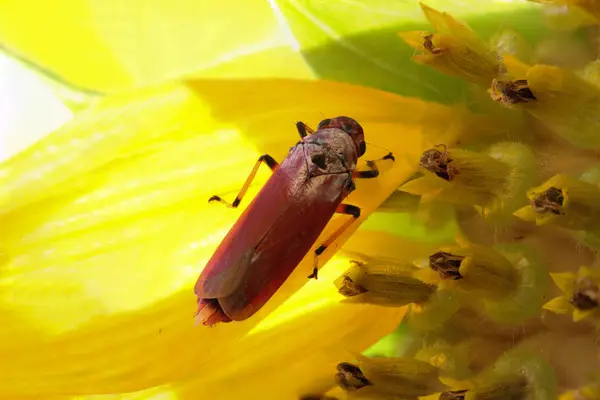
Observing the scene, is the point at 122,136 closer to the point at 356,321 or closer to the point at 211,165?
the point at 211,165

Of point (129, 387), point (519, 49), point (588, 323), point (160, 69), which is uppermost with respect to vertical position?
point (160, 69)

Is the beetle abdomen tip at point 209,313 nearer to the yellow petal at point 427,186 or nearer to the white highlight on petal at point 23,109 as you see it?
the yellow petal at point 427,186

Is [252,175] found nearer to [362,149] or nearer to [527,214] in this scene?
[362,149]

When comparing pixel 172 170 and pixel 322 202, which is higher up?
pixel 172 170

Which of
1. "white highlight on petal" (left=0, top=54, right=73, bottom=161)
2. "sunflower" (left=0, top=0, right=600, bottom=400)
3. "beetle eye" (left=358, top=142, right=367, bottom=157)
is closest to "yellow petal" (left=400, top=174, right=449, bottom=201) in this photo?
"sunflower" (left=0, top=0, right=600, bottom=400)

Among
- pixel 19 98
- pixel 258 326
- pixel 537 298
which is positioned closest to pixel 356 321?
pixel 258 326

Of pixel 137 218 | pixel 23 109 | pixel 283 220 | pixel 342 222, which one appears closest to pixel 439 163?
pixel 342 222
